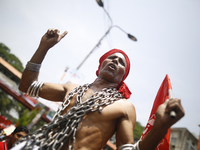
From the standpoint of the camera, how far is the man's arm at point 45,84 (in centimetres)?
204

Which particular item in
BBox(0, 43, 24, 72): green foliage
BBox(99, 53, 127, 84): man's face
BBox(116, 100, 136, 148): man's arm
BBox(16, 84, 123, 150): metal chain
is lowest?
BBox(0, 43, 24, 72): green foliage

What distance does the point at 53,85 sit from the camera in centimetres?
215

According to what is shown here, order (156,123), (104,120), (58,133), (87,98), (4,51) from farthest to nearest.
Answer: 1. (4,51)
2. (87,98)
3. (104,120)
4. (58,133)
5. (156,123)

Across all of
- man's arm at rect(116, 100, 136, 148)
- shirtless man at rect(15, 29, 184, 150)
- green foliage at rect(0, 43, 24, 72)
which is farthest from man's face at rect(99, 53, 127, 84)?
green foliage at rect(0, 43, 24, 72)

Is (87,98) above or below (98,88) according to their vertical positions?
below

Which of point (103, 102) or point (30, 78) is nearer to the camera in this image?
point (103, 102)

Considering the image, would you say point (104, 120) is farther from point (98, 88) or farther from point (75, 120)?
point (98, 88)

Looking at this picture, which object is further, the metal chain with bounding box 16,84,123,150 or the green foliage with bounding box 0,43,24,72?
the green foliage with bounding box 0,43,24,72

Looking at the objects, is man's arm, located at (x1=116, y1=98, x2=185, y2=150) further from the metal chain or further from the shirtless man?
the metal chain

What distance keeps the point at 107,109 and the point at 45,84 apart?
981 mm

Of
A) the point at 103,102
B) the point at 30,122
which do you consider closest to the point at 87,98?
the point at 103,102

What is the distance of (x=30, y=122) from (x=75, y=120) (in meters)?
10.9

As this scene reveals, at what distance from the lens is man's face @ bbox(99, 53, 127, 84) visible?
2.19 meters

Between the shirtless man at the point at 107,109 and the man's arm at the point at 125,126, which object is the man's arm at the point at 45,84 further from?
the man's arm at the point at 125,126
